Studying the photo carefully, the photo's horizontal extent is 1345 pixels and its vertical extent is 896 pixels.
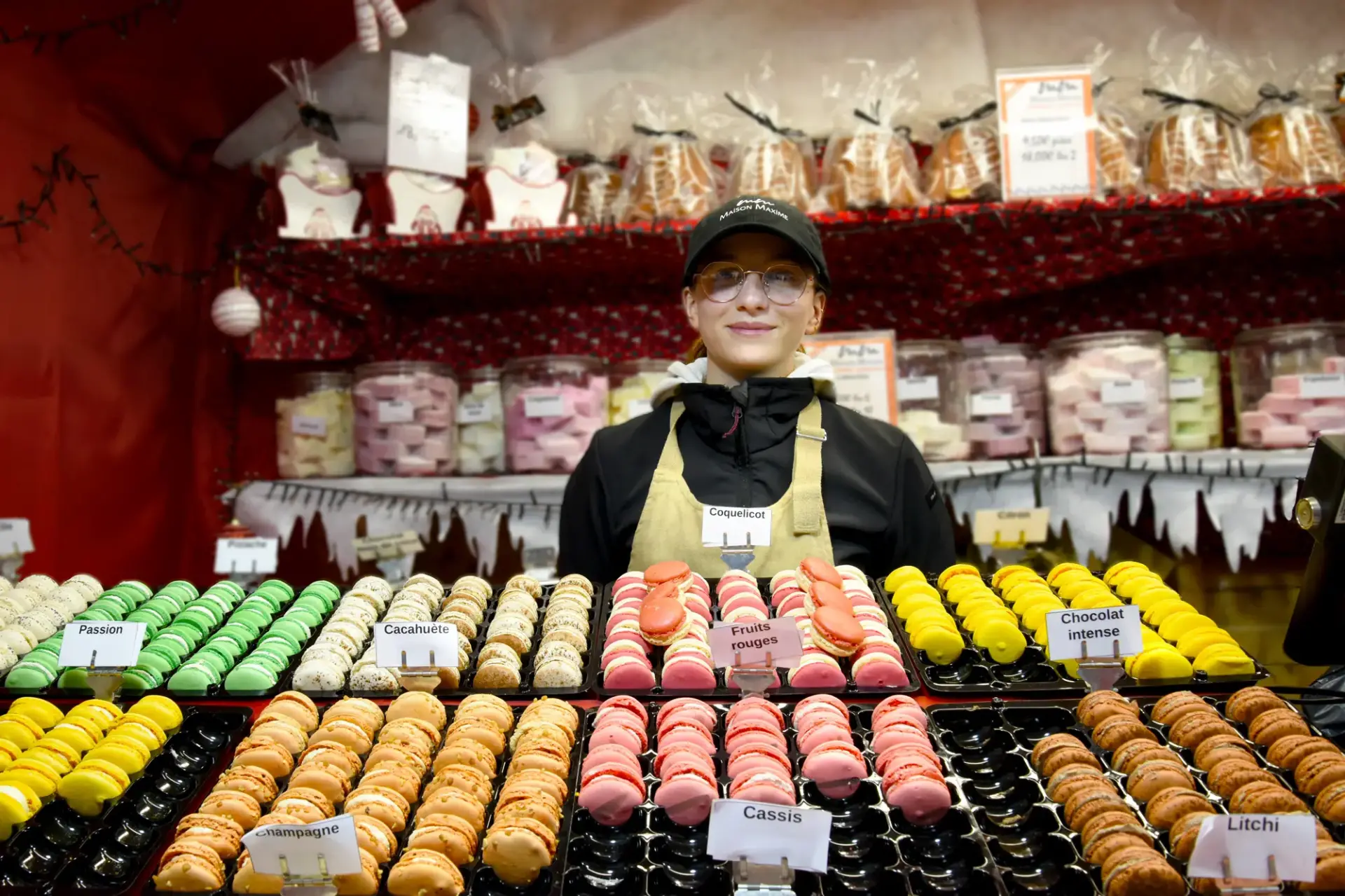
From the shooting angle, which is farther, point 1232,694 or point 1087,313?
point 1087,313

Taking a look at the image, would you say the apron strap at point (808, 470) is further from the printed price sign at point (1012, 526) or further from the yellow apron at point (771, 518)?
the printed price sign at point (1012, 526)

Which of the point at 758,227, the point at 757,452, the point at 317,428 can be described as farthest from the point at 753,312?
the point at 317,428

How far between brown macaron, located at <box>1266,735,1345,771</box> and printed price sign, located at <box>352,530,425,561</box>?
2.90 metres

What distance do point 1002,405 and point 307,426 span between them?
247 centimetres

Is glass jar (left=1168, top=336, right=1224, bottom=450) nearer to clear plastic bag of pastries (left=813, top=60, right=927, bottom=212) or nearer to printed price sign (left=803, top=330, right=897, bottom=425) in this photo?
printed price sign (left=803, top=330, right=897, bottom=425)

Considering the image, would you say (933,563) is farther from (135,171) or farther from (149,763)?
(135,171)

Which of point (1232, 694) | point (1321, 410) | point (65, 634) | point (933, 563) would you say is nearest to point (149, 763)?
point (65, 634)

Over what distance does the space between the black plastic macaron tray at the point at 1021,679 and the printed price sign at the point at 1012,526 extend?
154 cm

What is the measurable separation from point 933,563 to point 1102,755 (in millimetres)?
1184

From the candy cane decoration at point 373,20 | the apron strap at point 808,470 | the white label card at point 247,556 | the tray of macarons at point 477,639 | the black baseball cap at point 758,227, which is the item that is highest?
the candy cane decoration at point 373,20

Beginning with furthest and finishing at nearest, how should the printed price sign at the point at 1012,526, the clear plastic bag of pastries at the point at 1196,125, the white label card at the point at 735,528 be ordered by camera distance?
the printed price sign at the point at 1012,526 < the clear plastic bag of pastries at the point at 1196,125 < the white label card at the point at 735,528

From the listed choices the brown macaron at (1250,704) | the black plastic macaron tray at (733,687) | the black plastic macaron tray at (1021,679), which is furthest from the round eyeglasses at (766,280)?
the brown macaron at (1250,704)

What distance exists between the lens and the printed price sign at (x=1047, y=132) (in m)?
3.11

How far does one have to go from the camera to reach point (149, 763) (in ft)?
4.85
